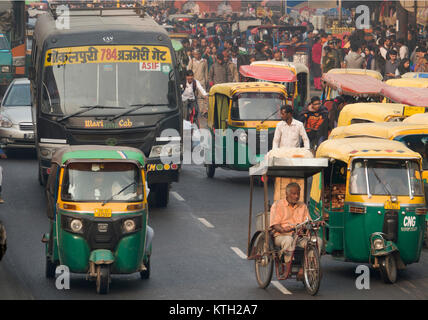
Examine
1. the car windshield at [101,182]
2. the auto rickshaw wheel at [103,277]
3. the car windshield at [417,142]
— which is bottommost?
the auto rickshaw wheel at [103,277]

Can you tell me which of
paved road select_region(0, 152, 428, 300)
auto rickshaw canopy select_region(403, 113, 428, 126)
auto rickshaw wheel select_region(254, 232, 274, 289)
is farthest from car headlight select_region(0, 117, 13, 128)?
auto rickshaw wheel select_region(254, 232, 274, 289)

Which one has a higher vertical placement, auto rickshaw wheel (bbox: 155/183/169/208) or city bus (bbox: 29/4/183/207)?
city bus (bbox: 29/4/183/207)

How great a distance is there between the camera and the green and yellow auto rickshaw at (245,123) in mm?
22500

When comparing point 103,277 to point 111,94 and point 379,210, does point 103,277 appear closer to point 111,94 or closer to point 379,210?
point 379,210

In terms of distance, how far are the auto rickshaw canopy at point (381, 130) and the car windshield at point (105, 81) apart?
3276 millimetres

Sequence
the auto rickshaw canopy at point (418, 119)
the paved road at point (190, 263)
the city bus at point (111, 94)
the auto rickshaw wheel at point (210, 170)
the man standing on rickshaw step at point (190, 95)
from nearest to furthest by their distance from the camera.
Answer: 1. the paved road at point (190, 263)
2. the auto rickshaw canopy at point (418, 119)
3. the city bus at point (111, 94)
4. the auto rickshaw wheel at point (210, 170)
5. the man standing on rickshaw step at point (190, 95)

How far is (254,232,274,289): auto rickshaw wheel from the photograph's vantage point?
13.1 metres

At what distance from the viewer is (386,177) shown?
14094 mm

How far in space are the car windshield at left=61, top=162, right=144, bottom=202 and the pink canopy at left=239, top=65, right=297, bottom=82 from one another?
56.4ft

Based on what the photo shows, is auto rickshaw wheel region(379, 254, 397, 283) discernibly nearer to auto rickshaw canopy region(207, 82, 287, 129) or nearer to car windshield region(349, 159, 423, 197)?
car windshield region(349, 159, 423, 197)

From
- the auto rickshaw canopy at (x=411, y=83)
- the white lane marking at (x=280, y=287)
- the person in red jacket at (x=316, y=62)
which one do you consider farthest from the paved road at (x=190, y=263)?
the person in red jacket at (x=316, y=62)

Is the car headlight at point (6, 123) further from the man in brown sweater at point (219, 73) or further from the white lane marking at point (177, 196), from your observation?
the man in brown sweater at point (219, 73)

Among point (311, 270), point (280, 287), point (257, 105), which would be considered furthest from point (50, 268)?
point (257, 105)

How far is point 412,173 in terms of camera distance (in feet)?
46.4
